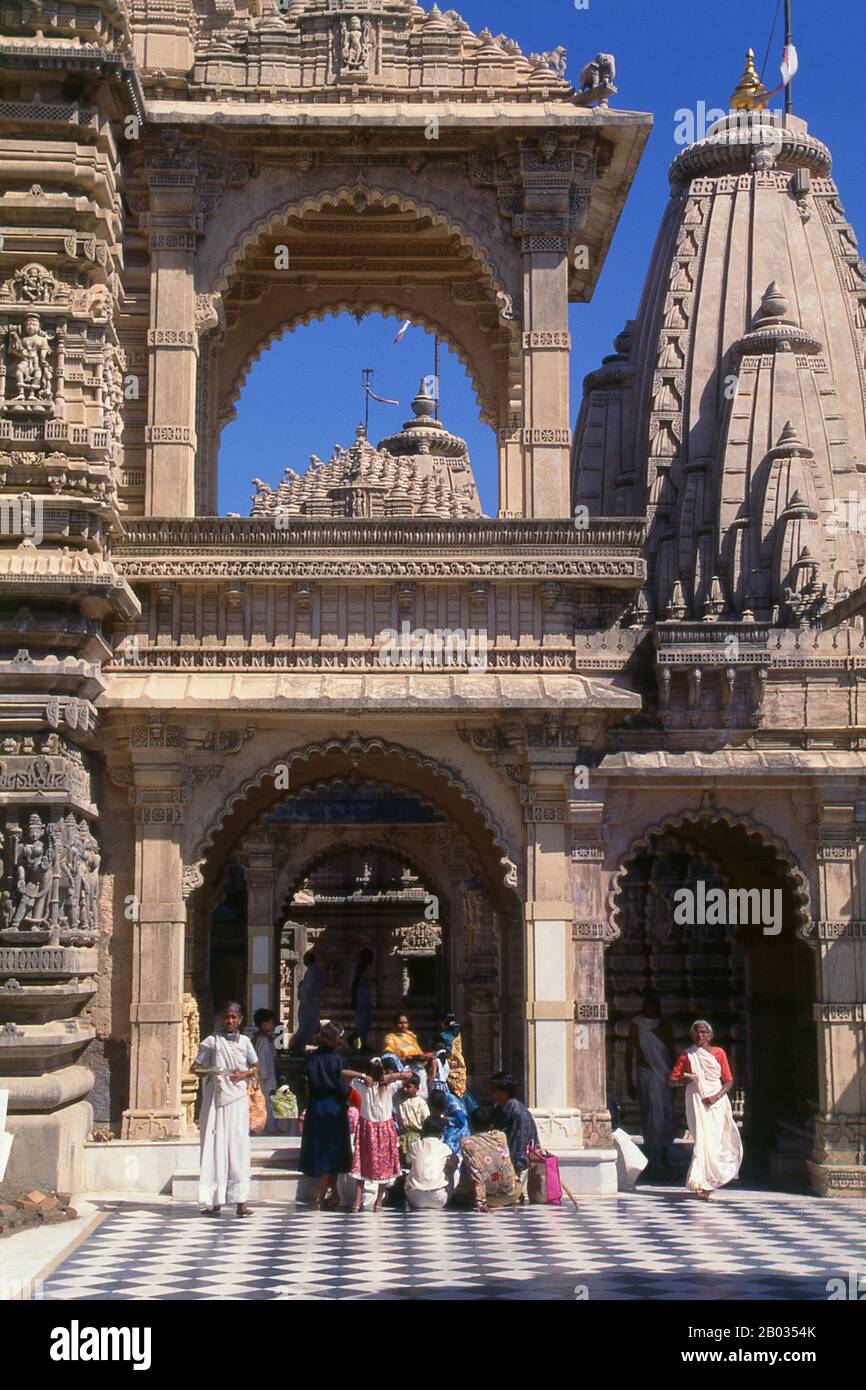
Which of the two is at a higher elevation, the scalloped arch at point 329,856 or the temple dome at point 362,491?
the temple dome at point 362,491

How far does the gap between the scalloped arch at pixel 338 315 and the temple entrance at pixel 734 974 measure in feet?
15.3

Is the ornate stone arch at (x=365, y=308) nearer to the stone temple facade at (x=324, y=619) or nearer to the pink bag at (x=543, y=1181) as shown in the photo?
the stone temple facade at (x=324, y=619)

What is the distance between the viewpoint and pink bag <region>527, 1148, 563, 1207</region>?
12.8 metres

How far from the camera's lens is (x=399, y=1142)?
508 inches

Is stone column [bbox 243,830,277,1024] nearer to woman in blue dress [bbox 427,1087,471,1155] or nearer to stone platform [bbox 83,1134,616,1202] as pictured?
stone platform [bbox 83,1134,616,1202]

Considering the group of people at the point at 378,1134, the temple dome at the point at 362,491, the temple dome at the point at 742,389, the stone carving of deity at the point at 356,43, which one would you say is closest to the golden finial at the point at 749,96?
the temple dome at the point at 742,389

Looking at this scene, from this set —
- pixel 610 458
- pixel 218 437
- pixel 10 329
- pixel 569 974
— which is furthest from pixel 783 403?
pixel 10 329

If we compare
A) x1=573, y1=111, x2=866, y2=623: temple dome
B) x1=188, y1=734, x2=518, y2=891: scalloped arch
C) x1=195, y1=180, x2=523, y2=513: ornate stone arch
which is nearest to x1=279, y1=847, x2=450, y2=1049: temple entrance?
x1=573, y1=111, x2=866, y2=623: temple dome

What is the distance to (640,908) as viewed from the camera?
22.2 m

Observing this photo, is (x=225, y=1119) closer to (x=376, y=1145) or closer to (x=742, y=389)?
(x=376, y=1145)

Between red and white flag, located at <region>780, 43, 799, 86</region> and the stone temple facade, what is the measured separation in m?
9.24

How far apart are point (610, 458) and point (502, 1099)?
1254 cm

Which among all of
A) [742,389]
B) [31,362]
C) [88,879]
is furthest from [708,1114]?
[742,389]

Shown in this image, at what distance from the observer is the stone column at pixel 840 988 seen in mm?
13938
